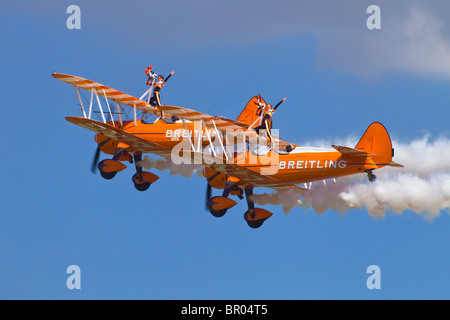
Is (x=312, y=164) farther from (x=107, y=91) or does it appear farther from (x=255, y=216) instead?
(x=107, y=91)

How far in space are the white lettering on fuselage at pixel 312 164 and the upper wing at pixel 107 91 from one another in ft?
23.2

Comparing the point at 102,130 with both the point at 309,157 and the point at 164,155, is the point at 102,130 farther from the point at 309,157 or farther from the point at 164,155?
the point at 309,157

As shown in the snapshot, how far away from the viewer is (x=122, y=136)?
49031 mm

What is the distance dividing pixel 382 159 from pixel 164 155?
10065 millimetres

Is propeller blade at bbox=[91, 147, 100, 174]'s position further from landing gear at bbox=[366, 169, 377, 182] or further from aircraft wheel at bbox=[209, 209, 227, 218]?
landing gear at bbox=[366, 169, 377, 182]

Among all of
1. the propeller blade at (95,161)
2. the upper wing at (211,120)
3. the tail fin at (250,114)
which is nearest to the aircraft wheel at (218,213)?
the upper wing at (211,120)

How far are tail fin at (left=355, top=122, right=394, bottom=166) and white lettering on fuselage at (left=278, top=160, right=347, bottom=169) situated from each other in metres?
1.12

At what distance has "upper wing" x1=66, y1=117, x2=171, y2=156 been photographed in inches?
1882

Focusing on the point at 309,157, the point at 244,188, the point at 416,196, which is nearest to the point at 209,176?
the point at 244,188

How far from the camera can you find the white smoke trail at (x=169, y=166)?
169 ft

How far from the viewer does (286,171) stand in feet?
152

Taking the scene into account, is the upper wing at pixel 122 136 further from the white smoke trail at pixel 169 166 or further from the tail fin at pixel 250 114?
the tail fin at pixel 250 114

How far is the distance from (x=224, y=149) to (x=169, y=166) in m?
4.77

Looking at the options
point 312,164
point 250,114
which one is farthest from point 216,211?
point 250,114
